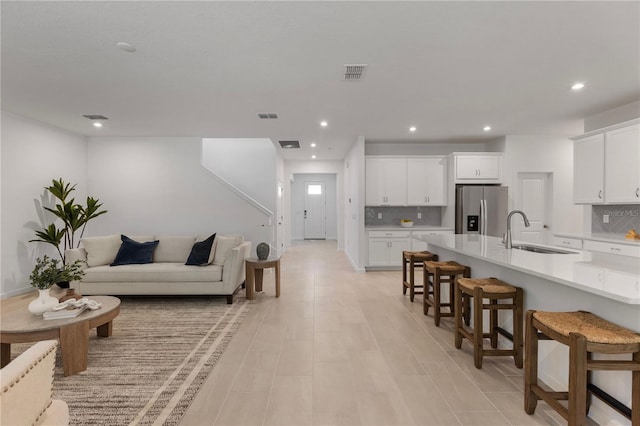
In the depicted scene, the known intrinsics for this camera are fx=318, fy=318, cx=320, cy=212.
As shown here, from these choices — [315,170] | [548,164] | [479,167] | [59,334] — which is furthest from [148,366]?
[315,170]

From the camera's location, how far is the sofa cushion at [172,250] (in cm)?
484

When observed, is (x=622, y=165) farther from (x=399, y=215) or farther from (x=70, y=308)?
(x=70, y=308)

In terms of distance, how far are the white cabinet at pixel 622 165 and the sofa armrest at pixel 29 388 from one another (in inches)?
221

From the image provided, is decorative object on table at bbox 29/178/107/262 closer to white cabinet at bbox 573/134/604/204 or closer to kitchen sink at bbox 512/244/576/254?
kitchen sink at bbox 512/244/576/254

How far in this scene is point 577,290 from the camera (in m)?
2.03

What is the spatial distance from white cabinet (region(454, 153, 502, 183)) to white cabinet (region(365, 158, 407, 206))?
105 centimetres

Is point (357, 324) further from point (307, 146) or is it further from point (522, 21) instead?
point (307, 146)

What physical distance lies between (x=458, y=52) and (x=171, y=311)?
13.8 ft

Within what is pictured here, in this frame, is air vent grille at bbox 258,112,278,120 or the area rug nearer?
the area rug

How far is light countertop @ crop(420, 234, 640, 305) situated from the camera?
153 centimetres

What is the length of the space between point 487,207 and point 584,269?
14.8 ft

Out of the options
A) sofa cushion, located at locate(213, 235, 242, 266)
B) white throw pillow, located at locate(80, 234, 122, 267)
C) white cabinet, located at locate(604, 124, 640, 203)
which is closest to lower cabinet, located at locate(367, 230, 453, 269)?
white cabinet, located at locate(604, 124, 640, 203)

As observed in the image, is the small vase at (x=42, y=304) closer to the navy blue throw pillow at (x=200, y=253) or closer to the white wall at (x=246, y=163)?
the navy blue throw pillow at (x=200, y=253)

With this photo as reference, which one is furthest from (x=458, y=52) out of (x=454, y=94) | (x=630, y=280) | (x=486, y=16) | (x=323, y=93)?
(x=630, y=280)
